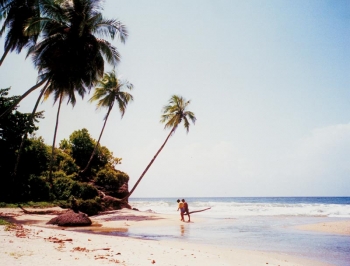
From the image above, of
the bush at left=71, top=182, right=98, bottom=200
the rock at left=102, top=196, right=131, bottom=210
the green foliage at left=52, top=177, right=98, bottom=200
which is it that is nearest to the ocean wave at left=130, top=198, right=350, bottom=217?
the rock at left=102, top=196, right=131, bottom=210

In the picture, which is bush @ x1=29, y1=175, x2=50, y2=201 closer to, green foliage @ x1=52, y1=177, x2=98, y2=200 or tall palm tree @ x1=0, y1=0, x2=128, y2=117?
green foliage @ x1=52, y1=177, x2=98, y2=200

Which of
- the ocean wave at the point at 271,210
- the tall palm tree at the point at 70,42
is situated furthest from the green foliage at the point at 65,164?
the ocean wave at the point at 271,210

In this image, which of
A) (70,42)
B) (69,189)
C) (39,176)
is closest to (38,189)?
(39,176)

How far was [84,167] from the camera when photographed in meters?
30.2

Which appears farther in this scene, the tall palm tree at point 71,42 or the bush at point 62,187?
the bush at point 62,187

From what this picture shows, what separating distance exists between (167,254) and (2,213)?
45.6 feet

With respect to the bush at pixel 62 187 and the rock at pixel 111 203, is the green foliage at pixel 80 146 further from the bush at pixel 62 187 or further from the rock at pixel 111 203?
the rock at pixel 111 203

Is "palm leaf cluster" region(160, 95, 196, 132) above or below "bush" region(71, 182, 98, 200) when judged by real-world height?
above

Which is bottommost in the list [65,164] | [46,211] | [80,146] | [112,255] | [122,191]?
[46,211]

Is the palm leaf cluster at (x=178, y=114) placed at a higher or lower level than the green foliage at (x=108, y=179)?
higher

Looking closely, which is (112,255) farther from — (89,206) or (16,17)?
(16,17)

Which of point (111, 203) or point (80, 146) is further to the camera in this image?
point (80, 146)

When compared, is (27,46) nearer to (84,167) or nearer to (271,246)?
(84,167)

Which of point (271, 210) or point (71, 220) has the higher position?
point (71, 220)
